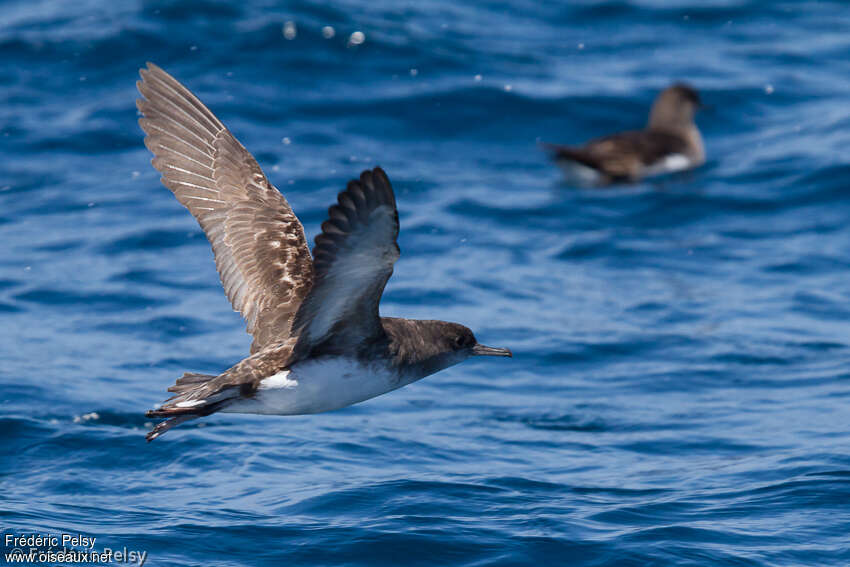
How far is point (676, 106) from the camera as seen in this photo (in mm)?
14664

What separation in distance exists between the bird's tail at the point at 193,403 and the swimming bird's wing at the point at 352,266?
42cm

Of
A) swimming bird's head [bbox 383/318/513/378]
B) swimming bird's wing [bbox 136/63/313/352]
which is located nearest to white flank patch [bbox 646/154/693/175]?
swimming bird's wing [bbox 136/63/313/352]

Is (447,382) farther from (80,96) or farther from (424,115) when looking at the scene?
(80,96)

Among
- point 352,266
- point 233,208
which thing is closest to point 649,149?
point 233,208

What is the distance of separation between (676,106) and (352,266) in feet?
33.0

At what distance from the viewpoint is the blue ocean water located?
274 inches

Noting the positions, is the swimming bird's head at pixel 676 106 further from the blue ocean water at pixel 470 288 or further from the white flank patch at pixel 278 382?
the white flank patch at pixel 278 382

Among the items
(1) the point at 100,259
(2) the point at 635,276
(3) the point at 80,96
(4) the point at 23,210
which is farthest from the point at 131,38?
(2) the point at 635,276

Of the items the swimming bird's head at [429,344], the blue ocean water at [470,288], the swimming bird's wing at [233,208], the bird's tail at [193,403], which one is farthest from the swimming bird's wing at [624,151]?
the bird's tail at [193,403]

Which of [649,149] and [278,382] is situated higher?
[649,149]

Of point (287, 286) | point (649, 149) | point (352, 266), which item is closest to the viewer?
point (352, 266)

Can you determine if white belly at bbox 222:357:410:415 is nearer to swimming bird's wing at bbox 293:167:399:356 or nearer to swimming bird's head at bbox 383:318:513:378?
swimming bird's wing at bbox 293:167:399:356

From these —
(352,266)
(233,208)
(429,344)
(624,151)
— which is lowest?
(429,344)

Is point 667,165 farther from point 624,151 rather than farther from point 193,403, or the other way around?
point 193,403
